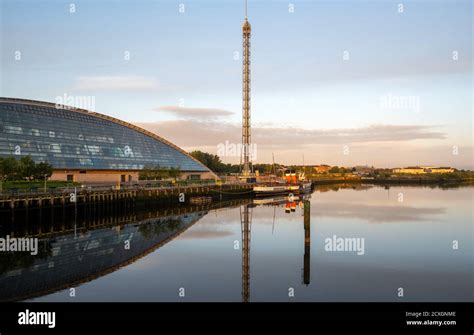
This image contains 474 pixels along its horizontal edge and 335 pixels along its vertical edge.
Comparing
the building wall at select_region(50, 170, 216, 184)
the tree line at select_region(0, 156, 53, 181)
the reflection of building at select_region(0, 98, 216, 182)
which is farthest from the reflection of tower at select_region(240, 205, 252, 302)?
the reflection of building at select_region(0, 98, 216, 182)

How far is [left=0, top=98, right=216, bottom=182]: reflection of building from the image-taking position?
224 feet

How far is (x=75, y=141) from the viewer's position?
79062 mm

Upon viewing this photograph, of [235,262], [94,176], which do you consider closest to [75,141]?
[94,176]

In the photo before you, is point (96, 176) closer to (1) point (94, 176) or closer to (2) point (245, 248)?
(1) point (94, 176)

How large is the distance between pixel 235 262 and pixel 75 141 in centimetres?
5842

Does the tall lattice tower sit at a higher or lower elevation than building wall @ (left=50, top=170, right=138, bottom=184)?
higher

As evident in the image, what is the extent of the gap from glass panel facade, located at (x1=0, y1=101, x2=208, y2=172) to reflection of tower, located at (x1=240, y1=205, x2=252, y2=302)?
31056 millimetres

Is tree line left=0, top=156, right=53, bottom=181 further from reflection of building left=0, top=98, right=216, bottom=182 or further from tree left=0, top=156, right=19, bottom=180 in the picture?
reflection of building left=0, top=98, right=216, bottom=182

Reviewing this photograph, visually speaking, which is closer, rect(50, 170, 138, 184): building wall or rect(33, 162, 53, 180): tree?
rect(33, 162, 53, 180): tree

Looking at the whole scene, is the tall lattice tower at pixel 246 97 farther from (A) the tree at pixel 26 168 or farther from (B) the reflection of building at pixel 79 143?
(A) the tree at pixel 26 168

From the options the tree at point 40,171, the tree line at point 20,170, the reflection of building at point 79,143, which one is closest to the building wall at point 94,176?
the reflection of building at point 79,143

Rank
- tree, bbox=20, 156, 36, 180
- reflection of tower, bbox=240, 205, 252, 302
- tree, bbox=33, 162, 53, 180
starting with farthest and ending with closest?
tree, bbox=33, 162, 53, 180 → tree, bbox=20, 156, 36, 180 → reflection of tower, bbox=240, 205, 252, 302

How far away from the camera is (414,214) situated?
192 ft
